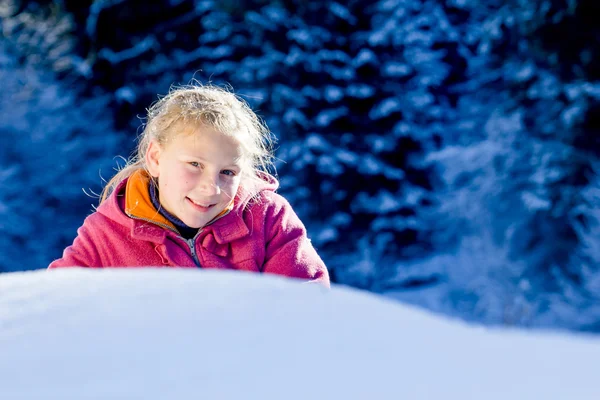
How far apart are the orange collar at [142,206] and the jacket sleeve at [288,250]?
0.51ft

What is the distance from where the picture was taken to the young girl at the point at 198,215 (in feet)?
6.17

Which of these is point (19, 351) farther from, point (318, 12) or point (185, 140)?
point (318, 12)

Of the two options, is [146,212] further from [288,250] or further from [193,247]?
[288,250]

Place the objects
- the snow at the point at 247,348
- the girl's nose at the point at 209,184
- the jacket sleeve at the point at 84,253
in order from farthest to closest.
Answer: the jacket sleeve at the point at 84,253 < the girl's nose at the point at 209,184 < the snow at the point at 247,348

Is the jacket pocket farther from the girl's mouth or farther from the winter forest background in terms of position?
the winter forest background

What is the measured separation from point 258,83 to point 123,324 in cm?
610

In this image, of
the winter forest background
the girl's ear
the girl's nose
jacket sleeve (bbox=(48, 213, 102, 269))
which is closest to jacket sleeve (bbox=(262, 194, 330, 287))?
the girl's nose

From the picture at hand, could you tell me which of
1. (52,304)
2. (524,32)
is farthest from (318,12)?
(52,304)

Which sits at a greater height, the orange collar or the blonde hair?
the blonde hair

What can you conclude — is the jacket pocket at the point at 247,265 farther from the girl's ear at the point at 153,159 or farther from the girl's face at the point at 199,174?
the girl's ear at the point at 153,159

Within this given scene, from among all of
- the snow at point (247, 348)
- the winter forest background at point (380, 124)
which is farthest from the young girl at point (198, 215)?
the winter forest background at point (380, 124)

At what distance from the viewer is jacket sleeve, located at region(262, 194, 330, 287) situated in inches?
75.0

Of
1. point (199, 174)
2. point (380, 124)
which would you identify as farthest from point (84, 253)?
point (380, 124)

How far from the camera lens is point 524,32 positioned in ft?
20.8
